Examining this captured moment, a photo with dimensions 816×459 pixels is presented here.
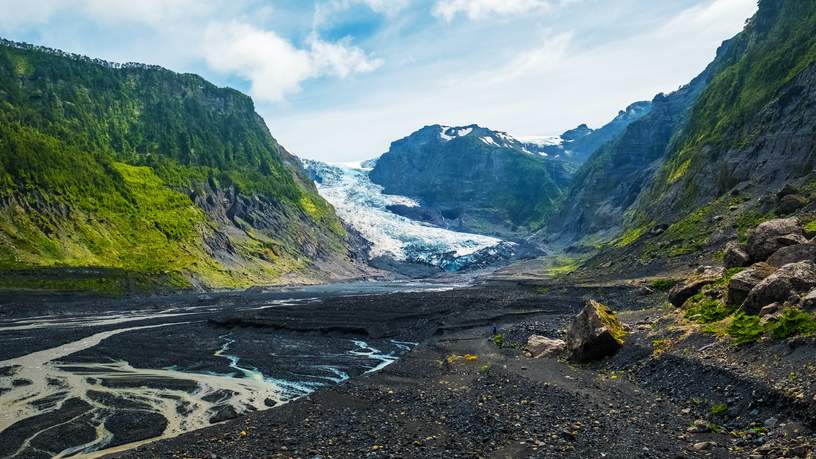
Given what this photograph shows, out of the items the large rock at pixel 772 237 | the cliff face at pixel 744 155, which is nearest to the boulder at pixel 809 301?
the large rock at pixel 772 237

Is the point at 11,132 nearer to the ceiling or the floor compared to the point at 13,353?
nearer to the ceiling

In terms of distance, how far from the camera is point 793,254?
2744cm

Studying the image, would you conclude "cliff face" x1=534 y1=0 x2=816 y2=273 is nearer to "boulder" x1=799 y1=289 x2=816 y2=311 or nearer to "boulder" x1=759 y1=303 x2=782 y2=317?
"boulder" x1=759 y1=303 x2=782 y2=317

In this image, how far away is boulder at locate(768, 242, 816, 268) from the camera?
26688 mm

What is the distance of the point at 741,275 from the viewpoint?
26875 mm

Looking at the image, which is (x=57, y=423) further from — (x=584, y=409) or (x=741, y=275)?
(x=741, y=275)

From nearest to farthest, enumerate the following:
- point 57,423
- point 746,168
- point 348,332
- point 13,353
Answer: point 57,423, point 13,353, point 348,332, point 746,168

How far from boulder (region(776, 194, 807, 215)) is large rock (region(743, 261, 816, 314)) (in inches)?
1348

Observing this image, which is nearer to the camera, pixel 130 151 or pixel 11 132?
pixel 11 132

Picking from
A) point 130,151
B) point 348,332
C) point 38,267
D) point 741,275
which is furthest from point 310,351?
point 130,151

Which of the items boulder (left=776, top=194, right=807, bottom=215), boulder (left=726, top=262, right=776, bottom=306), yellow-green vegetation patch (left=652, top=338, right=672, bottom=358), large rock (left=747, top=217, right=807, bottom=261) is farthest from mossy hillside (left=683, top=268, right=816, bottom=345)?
boulder (left=776, top=194, right=807, bottom=215)

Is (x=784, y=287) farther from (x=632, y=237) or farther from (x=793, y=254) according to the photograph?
(x=632, y=237)

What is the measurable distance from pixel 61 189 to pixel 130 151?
64.4 metres

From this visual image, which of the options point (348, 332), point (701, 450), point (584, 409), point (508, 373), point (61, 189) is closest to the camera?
point (701, 450)
